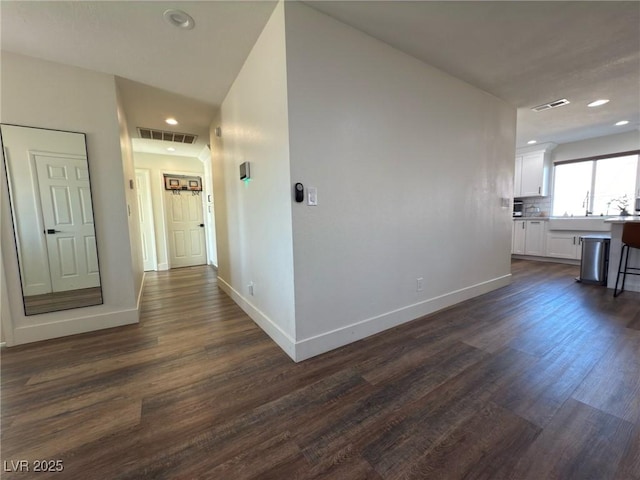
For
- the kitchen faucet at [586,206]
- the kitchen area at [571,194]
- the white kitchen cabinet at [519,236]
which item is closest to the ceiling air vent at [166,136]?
the kitchen area at [571,194]

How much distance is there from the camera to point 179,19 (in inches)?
71.7

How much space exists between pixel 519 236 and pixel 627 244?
280cm

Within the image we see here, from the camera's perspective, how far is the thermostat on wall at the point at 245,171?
242 cm

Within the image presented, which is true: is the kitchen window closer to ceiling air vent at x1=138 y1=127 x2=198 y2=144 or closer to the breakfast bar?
the breakfast bar

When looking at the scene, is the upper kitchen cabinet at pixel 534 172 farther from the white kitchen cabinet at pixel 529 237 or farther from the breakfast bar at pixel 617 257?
the breakfast bar at pixel 617 257

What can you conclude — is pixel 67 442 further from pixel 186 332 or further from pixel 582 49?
pixel 582 49

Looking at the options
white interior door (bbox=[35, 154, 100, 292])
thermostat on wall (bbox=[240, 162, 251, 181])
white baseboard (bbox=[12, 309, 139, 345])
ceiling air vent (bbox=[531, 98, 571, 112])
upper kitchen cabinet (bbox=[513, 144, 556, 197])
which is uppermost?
ceiling air vent (bbox=[531, 98, 571, 112])

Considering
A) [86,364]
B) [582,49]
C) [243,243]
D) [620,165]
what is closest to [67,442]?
[86,364]

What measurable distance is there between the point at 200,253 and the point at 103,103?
4.02m

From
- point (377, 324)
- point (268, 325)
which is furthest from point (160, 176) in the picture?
point (377, 324)

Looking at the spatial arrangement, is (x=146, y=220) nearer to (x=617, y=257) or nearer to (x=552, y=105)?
(x=552, y=105)

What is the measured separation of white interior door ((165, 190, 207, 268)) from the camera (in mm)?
5642

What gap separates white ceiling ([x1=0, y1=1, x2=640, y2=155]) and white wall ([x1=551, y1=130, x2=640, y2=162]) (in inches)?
96.6

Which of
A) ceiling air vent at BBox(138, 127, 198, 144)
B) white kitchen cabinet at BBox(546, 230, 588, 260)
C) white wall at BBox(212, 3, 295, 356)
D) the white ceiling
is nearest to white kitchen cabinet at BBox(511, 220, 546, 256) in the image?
white kitchen cabinet at BBox(546, 230, 588, 260)
